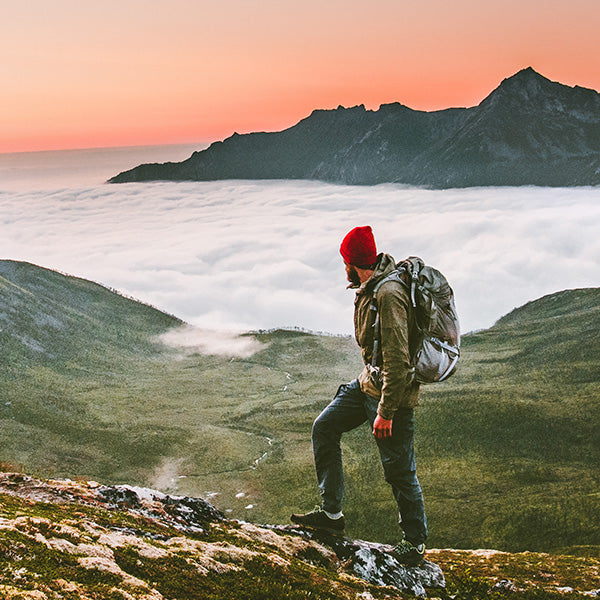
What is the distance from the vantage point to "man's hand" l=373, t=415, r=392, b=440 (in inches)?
474

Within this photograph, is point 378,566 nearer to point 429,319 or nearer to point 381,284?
point 429,319

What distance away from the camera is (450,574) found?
49.8 ft

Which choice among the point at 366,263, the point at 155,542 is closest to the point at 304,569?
the point at 155,542

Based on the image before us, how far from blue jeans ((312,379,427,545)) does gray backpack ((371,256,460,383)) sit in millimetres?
1193

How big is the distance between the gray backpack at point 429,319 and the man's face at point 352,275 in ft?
2.54

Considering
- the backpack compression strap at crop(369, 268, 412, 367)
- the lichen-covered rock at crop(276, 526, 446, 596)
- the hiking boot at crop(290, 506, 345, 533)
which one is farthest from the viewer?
the hiking boot at crop(290, 506, 345, 533)

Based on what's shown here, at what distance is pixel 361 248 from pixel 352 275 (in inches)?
27.6

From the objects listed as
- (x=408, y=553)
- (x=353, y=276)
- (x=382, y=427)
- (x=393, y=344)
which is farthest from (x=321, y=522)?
(x=353, y=276)

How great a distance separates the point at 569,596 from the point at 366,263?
40.1 ft

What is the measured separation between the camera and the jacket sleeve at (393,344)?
459 inches

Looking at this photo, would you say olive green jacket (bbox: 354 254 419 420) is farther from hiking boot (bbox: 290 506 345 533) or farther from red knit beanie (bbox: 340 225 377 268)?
hiking boot (bbox: 290 506 345 533)

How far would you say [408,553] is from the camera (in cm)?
1385

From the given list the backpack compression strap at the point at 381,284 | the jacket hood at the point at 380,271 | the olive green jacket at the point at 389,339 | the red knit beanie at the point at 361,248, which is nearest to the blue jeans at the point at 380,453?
the olive green jacket at the point at 389,339

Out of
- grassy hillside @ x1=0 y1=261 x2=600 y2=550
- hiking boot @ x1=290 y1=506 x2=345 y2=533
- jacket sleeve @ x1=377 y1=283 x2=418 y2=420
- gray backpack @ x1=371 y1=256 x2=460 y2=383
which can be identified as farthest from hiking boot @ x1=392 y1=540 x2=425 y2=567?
grassy hillside @ x1=0 y1=261 x2=600 y2=550
